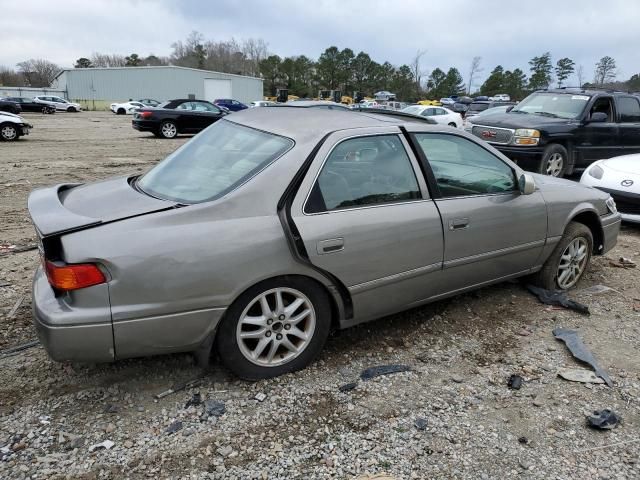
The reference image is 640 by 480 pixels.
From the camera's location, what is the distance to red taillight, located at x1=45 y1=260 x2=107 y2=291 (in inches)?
91.7

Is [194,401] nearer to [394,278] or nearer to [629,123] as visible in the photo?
[394,278]

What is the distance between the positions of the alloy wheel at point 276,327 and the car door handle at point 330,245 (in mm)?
275

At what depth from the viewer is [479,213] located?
349 centimetres

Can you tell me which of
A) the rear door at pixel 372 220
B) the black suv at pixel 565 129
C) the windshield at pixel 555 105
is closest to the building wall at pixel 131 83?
the windshield at pixel 555 105

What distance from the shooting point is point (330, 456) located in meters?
2.38

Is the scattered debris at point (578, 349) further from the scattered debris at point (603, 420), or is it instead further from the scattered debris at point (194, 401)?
the scattered debris at point (194, 401)

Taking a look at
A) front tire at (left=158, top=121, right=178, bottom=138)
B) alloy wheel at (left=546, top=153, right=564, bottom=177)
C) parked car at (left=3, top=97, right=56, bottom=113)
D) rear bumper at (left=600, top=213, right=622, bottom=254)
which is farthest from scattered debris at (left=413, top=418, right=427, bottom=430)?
parked car at (left=3, top=97, right=56, bottom=113)

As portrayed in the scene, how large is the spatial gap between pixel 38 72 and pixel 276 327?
116m

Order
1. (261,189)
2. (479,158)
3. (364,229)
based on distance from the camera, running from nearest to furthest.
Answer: (261,189), (364,229), (479,158)

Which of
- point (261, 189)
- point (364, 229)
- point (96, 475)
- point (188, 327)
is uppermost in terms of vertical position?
point (261, 189)

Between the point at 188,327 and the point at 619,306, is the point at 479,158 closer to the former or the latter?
the point at 619,306

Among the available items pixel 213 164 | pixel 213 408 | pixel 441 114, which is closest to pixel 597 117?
pixel 213 164

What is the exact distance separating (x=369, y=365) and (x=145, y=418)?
1.36m

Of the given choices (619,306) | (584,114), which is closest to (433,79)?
(584,114)
